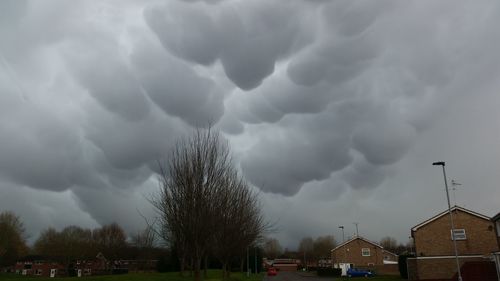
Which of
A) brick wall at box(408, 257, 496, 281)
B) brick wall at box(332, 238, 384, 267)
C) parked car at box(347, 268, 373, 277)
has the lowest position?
parked car at box(347, 268, 373, 277)

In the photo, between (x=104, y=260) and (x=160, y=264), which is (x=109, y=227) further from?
(x=160, y=264)

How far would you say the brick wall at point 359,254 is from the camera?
86000 millimetres

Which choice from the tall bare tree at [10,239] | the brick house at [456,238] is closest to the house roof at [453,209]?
the brick house at [456,238]

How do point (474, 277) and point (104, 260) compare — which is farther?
point (104, 260)

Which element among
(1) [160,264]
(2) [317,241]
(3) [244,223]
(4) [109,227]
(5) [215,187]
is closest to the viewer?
(5) [215,187]

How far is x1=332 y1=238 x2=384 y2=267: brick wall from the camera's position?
8600 centimetres

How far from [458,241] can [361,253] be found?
125 feet

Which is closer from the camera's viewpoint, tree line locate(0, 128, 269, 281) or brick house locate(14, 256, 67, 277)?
tree line locate(0, 128, 269, 281)

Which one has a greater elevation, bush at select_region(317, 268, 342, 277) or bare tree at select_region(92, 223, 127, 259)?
bare tree at select_region(92, 223, 127, 259)

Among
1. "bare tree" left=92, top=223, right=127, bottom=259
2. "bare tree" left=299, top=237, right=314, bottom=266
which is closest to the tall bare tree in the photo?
"bare tree" left=92, top=223, right=127, bottom=259

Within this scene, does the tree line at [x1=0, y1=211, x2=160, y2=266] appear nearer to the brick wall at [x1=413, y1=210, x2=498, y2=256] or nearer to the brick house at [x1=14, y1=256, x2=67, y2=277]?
the brick house at [x1=14, y1=256, x2=67, y2=277]

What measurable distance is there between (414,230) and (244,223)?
905 inches

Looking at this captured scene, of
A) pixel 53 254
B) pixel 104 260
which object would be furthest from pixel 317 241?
pixel 53 254

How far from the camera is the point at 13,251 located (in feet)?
264
